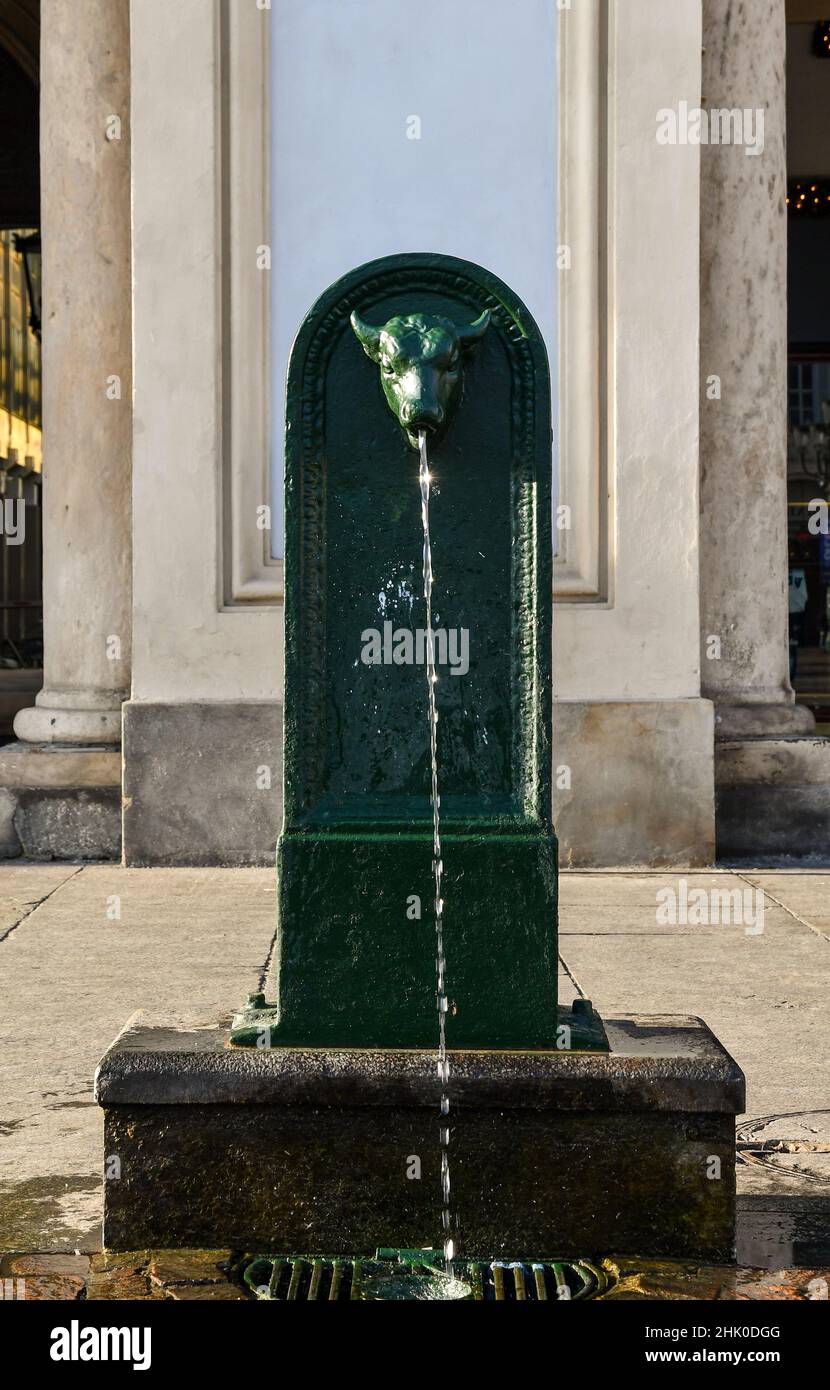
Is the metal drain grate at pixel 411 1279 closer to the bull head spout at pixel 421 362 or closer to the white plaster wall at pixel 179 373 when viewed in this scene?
the bull head spout at pixel 421 362

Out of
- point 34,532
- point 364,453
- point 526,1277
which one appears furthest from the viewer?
point 34,532

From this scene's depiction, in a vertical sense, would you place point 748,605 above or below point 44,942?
above

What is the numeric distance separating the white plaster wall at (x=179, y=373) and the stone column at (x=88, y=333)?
408 mm

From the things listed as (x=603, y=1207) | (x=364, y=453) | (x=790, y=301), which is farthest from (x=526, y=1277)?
(x=790, y=301)

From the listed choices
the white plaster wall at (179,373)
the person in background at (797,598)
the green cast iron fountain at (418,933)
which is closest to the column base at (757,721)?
the white plaster wall at (179,373)

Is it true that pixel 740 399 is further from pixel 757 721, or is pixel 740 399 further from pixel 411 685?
pixel 411 685

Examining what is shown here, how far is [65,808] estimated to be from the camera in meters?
7.60

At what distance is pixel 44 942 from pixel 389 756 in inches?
116

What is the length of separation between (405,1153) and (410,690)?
0.86 metres

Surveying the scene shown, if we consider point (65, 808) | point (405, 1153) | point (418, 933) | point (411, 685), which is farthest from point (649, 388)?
point (405, 1153)

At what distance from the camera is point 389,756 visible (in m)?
3.18

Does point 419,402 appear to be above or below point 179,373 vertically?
below

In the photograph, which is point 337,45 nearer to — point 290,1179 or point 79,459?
point 79,459

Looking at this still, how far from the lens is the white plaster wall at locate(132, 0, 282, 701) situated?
7.31 meters
